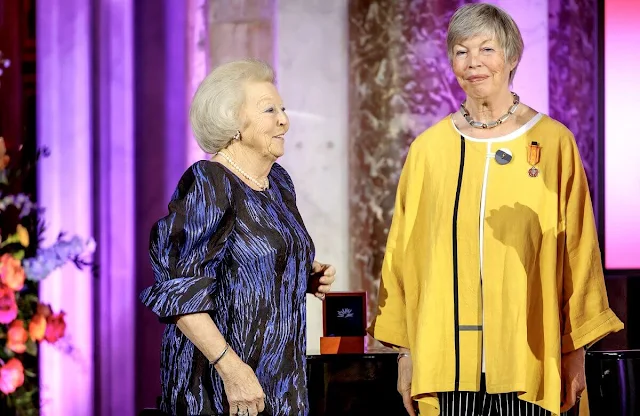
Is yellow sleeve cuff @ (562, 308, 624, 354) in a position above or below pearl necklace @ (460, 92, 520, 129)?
below

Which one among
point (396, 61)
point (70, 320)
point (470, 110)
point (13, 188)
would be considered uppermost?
point (396, 61)

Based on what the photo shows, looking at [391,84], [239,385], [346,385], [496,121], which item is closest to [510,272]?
[496,121]

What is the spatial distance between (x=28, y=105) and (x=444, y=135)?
1.63 meters

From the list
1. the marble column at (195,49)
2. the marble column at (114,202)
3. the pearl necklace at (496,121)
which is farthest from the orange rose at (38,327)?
the marble column at (195,49)

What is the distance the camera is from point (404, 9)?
3699 mm

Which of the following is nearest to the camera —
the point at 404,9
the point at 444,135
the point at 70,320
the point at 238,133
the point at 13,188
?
the point at 238,133

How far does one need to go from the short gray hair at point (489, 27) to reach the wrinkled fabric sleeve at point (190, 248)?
2.57ft

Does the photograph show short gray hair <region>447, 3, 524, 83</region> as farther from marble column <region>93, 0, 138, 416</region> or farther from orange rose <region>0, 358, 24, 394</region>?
marble column <region>93, 0, 138, 416</region>

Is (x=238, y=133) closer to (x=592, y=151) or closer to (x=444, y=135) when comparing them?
(x=444, y=135)

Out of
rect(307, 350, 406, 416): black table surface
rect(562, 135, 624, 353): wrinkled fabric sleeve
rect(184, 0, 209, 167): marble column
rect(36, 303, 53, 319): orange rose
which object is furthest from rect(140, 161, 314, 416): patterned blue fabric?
rect(184, 0, 209, 167): marble column

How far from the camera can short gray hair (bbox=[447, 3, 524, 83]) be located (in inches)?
93.7

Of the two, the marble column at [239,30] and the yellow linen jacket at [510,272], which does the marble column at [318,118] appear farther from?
the yellow linen jacket at [510,272]

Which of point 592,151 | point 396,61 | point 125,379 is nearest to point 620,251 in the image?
point 592,151

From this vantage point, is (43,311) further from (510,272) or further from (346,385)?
(346,385)
